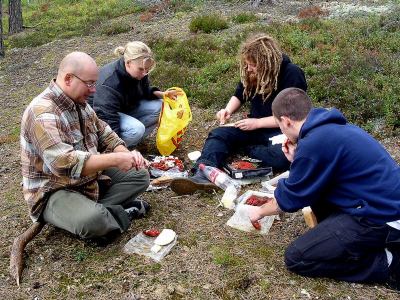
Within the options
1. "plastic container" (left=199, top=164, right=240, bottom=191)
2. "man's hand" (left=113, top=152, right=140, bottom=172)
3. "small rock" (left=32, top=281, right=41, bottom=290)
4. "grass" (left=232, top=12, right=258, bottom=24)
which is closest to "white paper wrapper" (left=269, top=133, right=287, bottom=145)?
"plastic container" (left=199, top=164, right=240, bottom=191)

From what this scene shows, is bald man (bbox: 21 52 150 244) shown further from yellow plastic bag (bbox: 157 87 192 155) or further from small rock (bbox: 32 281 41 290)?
yellow plastic bag (bbox: 157 87 192 155)

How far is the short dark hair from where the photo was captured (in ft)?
11.5

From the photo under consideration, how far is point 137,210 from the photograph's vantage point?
4.66m

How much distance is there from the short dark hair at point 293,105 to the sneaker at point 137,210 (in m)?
1.86

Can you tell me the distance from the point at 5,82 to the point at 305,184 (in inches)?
370

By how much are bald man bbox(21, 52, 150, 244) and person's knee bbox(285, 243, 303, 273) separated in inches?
57.0

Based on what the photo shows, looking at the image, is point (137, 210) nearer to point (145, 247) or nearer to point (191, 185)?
point (145, 247)

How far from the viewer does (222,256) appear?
4004mm

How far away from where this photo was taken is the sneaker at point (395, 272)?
138 inches

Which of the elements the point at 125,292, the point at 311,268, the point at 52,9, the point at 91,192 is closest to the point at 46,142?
the point at 91,192

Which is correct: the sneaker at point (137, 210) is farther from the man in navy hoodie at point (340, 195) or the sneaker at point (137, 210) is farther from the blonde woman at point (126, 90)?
the man in navy hoodie at point (340, 195)

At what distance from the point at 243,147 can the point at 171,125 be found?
3.19ft

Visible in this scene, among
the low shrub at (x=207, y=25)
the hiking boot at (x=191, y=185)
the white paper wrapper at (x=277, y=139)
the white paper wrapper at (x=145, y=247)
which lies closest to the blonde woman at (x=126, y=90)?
the hiking boot at (x=191, y=185)

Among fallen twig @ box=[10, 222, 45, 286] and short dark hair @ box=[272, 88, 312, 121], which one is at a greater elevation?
short dark hair @ box=[272, 88, 312, 121]
